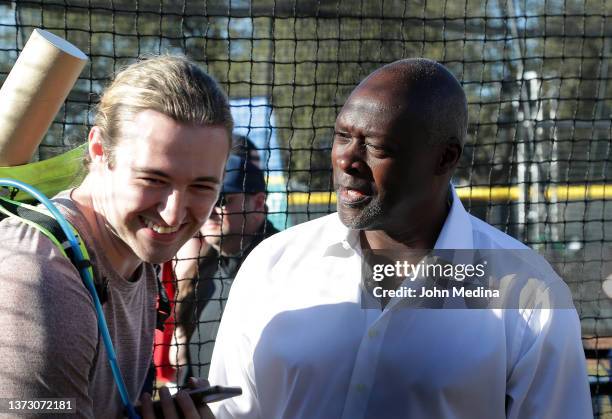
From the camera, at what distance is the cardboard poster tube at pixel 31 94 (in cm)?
202

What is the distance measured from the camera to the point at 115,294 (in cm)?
186

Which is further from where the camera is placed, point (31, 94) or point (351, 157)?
point (351, 157)

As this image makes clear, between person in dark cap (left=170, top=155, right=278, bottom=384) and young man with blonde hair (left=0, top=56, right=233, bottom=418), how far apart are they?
75.8 inches

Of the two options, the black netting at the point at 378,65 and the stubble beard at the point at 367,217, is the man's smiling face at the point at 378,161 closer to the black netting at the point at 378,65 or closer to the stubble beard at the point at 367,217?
the stubble beard at the point at 367,217

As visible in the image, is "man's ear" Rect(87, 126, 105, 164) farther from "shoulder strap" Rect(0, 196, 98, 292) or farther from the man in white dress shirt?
the man in white dress shirt

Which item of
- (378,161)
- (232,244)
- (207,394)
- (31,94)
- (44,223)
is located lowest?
(207,394)

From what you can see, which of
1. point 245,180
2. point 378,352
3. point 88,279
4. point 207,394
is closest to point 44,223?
point 88,279

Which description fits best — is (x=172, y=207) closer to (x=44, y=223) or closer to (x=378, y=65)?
(x=44, y=223)

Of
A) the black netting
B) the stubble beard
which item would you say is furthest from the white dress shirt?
the black netting

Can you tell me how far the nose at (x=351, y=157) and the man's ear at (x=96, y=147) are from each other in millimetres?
722

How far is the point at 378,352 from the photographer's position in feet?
7.13

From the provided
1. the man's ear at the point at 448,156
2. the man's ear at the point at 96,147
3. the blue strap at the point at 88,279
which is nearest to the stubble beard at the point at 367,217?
the man's ear at the point at 448,156

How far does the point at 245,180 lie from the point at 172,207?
2.29m

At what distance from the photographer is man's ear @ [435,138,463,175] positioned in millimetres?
2498
